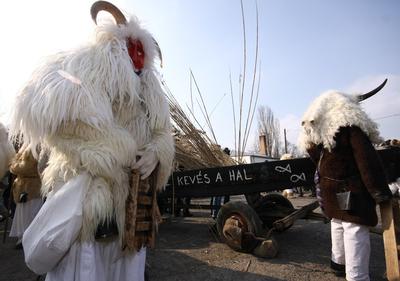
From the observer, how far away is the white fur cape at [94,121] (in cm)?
152

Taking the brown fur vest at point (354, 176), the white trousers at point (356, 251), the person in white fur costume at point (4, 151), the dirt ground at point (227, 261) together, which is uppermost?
the person in white fur costume at point (4, 151)

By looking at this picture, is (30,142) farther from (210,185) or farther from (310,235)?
(310,235)

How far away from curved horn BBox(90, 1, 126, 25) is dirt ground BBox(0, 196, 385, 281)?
2.24 m

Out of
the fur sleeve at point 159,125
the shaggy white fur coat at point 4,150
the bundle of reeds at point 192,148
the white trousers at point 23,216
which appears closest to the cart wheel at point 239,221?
the bundle of reeds at point 192,148

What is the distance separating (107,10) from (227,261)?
259cm

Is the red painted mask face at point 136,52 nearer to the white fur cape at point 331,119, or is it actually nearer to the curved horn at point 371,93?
the white fur cape at point 331,119

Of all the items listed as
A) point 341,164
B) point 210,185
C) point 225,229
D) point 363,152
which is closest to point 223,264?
point 225,229

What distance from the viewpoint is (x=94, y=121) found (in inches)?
60.1

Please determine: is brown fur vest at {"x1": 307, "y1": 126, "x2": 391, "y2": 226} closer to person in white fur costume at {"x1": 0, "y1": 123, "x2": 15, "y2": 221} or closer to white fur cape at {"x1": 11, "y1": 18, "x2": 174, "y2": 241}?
white fur cape at {"x1": 11, "y1": 18, "x2": 174, "y2": 241}

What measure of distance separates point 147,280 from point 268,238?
4.29 ft

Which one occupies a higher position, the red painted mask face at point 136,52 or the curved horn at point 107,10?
the curved horn at point 107,10

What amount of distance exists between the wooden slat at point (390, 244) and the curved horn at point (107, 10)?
2101 mm

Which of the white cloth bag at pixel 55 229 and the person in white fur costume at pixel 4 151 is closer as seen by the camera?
the white cloth bag at pixel 55 229

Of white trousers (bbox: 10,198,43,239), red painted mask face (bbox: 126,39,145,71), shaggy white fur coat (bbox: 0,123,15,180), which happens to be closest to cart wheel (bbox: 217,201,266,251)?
red painted mask face (bbox: 126,39,145,71)
